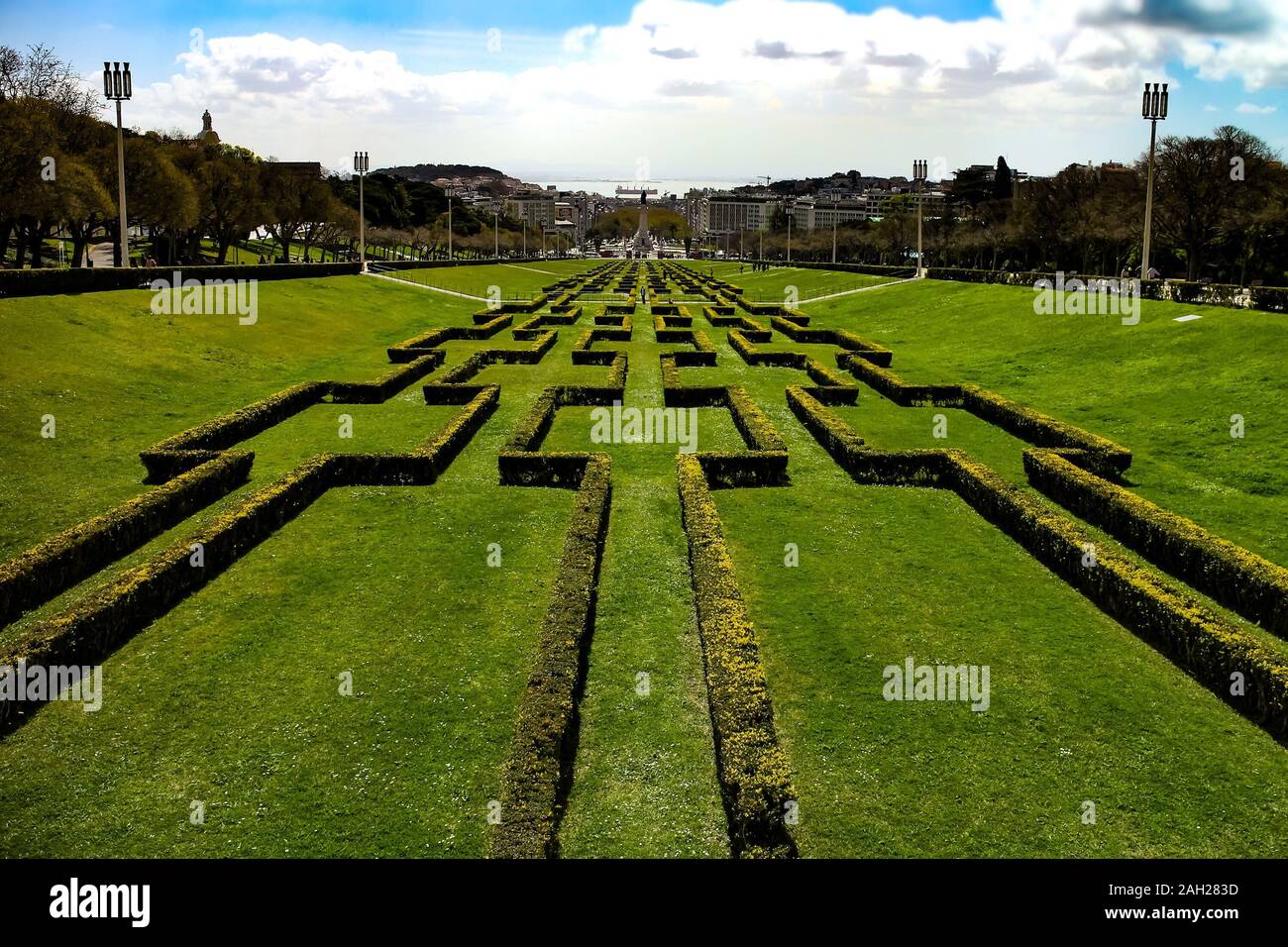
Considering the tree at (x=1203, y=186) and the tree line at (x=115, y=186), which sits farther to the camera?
the tree at (x=1203, y=186)

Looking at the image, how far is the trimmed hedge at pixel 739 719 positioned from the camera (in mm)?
7363

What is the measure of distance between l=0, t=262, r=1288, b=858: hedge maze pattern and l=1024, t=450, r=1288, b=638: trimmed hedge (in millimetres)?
32

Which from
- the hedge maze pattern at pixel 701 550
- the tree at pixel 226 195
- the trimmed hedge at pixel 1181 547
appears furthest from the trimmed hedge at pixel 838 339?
the tree at pixel 226 195

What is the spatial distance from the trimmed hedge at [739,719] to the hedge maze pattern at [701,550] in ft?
0.06

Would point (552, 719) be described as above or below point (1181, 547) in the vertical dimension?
below

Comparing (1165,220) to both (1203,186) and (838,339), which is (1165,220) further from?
(838,339)

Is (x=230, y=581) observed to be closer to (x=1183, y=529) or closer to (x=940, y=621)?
(x=940, y=621)

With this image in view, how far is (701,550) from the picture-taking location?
13.0 metres

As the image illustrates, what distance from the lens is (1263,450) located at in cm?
1964

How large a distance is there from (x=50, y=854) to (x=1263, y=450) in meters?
21.7

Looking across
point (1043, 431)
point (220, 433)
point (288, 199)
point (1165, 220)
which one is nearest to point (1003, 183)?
point (1165, 220)

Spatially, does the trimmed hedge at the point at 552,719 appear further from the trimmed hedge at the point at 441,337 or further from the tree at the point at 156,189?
the tree at the point at 156,189

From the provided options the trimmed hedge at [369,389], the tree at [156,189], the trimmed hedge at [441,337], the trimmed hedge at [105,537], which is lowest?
the trimmed hedge at [105,537]

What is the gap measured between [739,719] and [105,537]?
32.7 feet
